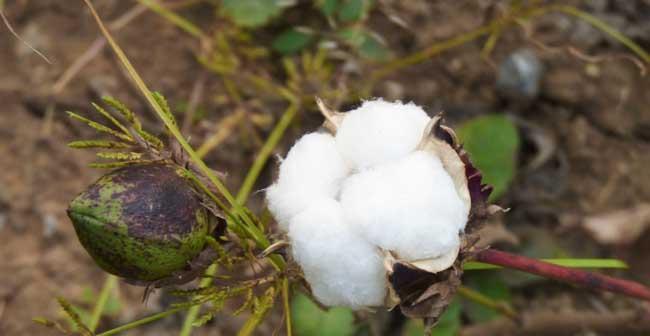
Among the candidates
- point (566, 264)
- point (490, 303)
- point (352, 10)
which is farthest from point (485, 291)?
point (352, 10)

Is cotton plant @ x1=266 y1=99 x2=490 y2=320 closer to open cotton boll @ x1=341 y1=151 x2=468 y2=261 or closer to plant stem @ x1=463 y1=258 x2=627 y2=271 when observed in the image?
open cotton boll @ x1=341 y1=151 x2=468 y2=261

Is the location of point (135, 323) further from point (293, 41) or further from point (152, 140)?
point (293, 41)

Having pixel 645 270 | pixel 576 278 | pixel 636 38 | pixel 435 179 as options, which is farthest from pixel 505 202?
pixel 435 179

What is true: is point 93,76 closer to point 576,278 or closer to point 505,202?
point 505,202

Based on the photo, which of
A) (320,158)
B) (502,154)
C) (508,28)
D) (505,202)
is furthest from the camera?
(508,28)

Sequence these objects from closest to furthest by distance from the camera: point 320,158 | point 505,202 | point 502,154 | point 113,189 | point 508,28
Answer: point 113,189 → point 320,158 → point 502,154 → point 505,202 → point 508,28

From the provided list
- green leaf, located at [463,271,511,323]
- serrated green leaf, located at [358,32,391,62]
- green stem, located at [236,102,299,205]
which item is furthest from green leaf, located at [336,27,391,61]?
green leaf, located at [463,271,511,323]

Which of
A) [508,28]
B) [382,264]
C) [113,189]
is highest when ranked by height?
[113,189]
